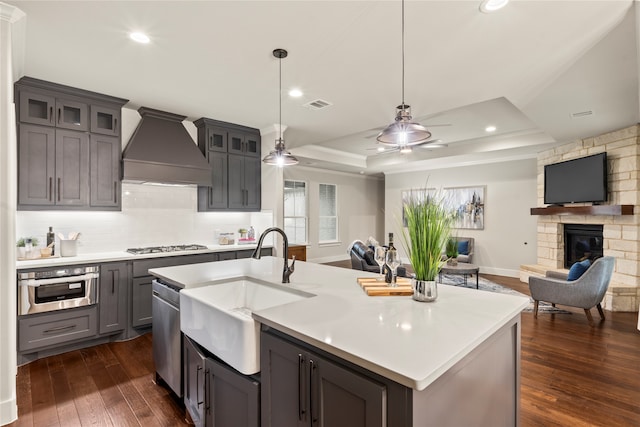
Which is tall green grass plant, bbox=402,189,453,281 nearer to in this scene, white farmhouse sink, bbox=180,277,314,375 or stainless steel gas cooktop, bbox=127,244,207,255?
white farmhouse sink, bbox=180,277,314,375

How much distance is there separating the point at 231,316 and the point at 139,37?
2255 mm

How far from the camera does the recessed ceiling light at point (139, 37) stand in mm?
2414

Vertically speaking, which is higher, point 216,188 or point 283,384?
point 216,188

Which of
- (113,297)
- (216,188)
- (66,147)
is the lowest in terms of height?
(113,297)

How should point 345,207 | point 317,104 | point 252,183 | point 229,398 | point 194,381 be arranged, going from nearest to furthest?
point 229,398
point 194,381
point 317,104
point 252,183
point 345,207

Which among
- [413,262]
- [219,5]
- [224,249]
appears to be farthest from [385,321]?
[224,249]

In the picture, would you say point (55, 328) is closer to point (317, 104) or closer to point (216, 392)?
point (216, 392)

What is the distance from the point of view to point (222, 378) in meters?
1.65

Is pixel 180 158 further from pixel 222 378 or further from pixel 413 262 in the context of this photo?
pixel 413 262

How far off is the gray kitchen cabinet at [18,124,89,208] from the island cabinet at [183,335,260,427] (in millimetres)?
2482

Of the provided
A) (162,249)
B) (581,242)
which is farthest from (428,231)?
(581,242)

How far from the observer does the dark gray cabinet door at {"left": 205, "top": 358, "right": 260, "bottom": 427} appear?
1472mm

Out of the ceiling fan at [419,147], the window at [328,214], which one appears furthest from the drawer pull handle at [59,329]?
the window at [328,214]

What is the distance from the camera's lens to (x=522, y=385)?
2.60 m
